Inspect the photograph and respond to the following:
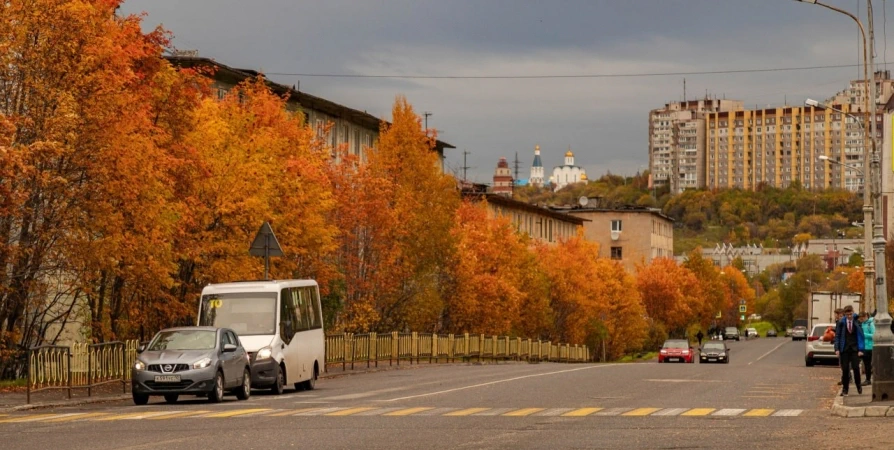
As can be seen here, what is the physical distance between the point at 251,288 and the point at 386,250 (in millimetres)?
23301

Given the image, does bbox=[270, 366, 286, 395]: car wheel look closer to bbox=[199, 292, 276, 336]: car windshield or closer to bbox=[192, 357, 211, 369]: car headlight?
bbox=[199, 292, 276, 336]: car windshield

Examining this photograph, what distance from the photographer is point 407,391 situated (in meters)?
31.3

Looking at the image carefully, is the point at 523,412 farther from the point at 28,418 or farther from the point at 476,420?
the point at 28,418

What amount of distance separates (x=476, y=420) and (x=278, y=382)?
35.5 ft

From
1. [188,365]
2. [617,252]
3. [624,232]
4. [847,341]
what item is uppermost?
[624,232]

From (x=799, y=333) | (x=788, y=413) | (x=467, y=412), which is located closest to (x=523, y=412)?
(x=467, y=412)

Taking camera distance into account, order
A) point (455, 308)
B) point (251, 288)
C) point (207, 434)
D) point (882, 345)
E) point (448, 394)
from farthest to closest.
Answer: point (455, 308) → point (251, 288) → point (448, 394) → point (882, 345) → point (207, 434)

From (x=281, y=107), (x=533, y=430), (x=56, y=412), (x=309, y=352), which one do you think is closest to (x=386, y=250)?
(x=281, y=107)

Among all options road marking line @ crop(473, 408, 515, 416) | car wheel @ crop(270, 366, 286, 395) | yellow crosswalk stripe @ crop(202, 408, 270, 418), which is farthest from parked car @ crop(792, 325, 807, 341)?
yellow crosswalk stripe @ crop(202, 408, 270, 418)

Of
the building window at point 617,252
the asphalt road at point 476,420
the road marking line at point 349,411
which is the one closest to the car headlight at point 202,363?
the asphalt road at point 476,420

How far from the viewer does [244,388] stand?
29109 mm

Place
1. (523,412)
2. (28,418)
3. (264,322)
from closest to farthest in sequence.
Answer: (28,418), (523,412), (264,322)

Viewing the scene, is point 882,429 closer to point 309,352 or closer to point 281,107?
point 309,352

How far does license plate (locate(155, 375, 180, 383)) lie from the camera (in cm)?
2677
